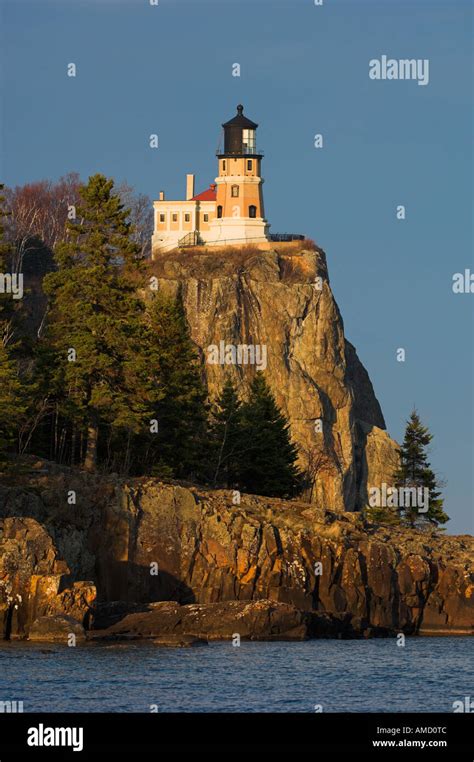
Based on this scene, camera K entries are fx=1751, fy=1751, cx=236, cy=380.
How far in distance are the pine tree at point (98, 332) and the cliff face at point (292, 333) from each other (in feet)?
246

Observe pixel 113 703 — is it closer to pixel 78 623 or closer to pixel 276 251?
pixel 78 623

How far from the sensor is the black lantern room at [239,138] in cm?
16950

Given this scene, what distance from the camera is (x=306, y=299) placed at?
A: 15900 centimetres

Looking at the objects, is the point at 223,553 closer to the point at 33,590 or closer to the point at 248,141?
the point at 33,590

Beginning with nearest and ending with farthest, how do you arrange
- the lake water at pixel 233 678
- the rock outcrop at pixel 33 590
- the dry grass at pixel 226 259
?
the lake water at pixel 233 678 → the rock outcrop at pixel 33 590 → the dry grass at pixel 226 259

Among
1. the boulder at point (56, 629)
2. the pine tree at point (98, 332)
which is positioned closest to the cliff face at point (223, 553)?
the pine tree at point (98, 332)

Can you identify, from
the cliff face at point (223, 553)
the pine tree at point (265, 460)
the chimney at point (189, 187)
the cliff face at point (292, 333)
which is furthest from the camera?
the chimney at point (189, 187)

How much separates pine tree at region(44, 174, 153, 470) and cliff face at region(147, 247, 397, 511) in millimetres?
75099

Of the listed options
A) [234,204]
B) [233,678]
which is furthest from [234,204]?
[233,678]

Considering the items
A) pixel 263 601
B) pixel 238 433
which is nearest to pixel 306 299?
pixel 238 433

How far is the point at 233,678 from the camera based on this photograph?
50.1m

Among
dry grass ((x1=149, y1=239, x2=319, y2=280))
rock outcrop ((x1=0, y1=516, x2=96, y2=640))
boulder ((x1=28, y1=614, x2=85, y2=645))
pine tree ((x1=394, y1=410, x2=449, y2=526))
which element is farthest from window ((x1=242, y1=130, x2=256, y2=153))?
boulder ((x1=28, y1=614, x2=85, y2=645))

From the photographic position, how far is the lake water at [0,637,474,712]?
4541 centimetres
